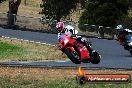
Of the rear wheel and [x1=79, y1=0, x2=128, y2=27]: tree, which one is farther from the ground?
the rear wheel

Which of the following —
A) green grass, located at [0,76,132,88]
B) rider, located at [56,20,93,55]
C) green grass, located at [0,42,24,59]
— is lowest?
green grass, located at [0,42,24,59]

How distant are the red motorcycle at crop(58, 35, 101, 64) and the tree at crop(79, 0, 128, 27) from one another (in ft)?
109

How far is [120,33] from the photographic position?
1350 cm

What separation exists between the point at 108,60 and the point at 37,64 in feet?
18.0

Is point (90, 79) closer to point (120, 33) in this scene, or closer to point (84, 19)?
point (120, 33)

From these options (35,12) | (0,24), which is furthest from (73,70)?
(35,12)

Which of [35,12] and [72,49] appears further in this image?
[35,12]

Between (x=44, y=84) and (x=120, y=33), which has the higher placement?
(x=120, y=33)

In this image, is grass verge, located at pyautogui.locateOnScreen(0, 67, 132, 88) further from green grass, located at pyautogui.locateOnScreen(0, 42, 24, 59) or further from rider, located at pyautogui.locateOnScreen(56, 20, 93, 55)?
rider, located at pyautogui.locateOnScreen(56, 20, 93, 55)

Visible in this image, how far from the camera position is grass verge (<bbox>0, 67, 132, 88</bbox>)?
24.0 meters

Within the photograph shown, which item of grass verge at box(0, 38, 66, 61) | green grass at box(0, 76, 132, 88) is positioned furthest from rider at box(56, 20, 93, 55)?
grass verge at box(0, 38, 66, 61)

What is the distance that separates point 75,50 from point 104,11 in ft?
158

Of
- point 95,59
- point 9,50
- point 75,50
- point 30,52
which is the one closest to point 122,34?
point 95,59

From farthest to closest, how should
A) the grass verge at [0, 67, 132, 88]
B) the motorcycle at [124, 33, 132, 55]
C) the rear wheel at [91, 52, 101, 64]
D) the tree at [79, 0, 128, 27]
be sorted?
the tree at [79, 0, 128, 27] → the grass verge at [0, 67, 132, 88] → the motorcycle at [124, 33, 132, 55] → the rear wheel at [91, 52, 101, 64]
